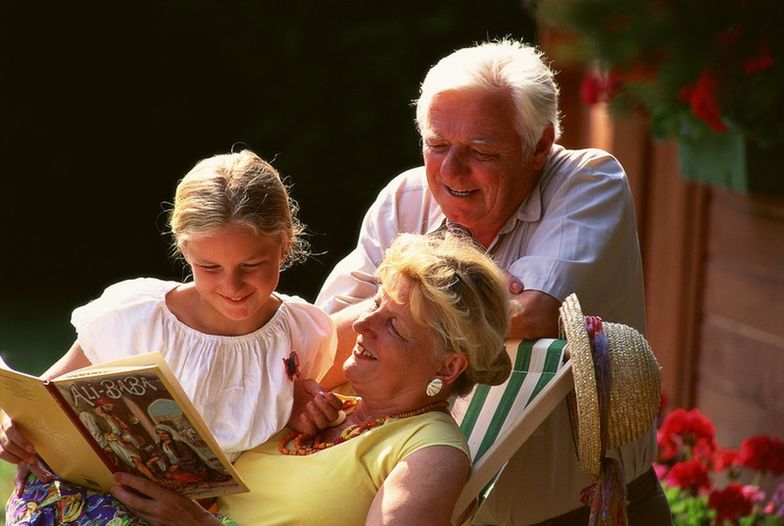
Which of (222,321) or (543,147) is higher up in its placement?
(543,147)

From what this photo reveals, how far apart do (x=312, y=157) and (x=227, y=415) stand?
18.7 ft

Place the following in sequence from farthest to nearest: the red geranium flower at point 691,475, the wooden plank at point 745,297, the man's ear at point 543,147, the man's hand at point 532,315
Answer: the wooden plank at point 745,297 → the red geranium flower at point 691,475 → the man's ear at point 543,147 → the man's hand at point 532,315

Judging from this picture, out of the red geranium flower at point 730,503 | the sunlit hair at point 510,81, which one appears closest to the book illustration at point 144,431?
the sunlit hair at point 510,81

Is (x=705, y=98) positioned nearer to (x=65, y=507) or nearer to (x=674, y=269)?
(x=65, y=507)

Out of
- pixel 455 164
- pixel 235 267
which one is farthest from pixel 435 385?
pixel 455 164

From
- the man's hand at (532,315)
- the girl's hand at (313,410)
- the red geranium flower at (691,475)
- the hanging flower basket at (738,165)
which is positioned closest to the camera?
the girl's hand at (313,410)

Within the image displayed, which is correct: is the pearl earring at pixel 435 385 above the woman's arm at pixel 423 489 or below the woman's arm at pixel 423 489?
above

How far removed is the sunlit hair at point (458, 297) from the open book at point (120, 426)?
21.9 inches

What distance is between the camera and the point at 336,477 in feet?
9.62

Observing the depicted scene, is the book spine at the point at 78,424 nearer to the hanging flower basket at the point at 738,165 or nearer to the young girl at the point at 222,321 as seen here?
the young girl at the point at 222,321

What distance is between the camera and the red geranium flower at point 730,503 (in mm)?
4281

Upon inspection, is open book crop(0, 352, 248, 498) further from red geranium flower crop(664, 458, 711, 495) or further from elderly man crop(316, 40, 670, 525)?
red geranium flower crop(664, 458, 711, 495)

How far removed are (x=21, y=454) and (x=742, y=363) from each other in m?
3.28

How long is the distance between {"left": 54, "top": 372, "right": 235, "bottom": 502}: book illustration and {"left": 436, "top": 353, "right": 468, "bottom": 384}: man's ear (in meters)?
0.54
